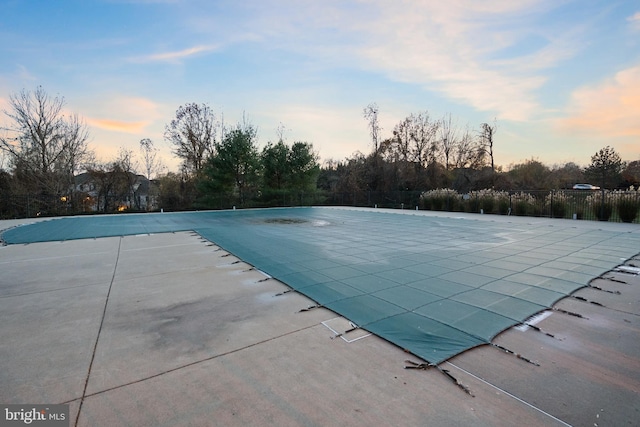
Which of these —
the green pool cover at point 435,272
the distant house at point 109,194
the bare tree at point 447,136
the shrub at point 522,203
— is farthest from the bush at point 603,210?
the distant house at point 109,194

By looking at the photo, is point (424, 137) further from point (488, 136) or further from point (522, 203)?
point (522, 203)

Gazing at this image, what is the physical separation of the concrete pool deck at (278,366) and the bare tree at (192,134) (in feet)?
63.6

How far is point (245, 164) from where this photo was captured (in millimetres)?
17766

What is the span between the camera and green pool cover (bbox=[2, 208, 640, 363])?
2354mm

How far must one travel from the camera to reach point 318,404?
1481 mm

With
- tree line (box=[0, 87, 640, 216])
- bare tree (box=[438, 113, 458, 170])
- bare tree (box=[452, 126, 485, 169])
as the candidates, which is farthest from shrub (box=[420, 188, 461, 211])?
bare tree (box=[452, 126, 485, 169])

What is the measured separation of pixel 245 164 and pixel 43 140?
10638 millimetres

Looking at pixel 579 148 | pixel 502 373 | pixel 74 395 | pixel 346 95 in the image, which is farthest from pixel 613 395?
pixel 579 148

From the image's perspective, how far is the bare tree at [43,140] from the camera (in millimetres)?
→ 15219

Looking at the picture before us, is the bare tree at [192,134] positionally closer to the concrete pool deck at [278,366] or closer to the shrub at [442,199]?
the shrub at [442,199]

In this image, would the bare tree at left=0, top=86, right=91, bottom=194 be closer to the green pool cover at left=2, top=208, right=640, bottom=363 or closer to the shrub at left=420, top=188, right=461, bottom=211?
the green pool cover at left=2, top=208, right=640, bottom=363

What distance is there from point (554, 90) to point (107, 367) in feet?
48.9

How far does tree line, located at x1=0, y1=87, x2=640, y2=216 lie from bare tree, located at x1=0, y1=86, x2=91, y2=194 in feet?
0.14

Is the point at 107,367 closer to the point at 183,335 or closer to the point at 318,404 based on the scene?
the point at 183,335
